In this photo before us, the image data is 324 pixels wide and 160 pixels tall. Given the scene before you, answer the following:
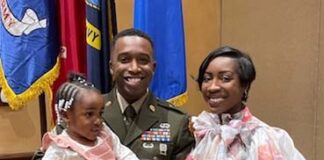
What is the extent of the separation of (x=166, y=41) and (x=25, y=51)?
2.24 ft

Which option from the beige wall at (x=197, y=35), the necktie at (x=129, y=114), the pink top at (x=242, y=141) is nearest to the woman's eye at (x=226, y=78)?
the pink top at (x=242, y=141)

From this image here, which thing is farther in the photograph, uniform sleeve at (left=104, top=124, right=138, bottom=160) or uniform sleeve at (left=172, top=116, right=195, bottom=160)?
uniform sleeve at (left=172, top=116, right=195, bottom=160)

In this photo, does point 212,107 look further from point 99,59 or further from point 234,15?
point 234,15

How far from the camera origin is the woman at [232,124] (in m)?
1.48

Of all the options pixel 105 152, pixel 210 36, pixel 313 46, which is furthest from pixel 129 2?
pixel 105 152

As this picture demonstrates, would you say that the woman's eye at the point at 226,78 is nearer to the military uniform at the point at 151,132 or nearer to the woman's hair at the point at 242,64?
the woman's hair at the point at 242,64

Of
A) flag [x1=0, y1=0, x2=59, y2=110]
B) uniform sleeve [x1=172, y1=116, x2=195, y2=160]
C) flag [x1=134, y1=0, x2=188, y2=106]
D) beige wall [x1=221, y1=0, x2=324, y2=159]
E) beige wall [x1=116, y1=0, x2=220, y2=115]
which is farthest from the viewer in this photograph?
beige wall [x1=116, y1=0, x2=220, y2=115]

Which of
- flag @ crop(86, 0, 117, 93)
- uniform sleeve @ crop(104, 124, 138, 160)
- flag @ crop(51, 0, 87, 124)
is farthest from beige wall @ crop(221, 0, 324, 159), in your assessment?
uniform sleeve @ crop(104, 124, 138, 160)

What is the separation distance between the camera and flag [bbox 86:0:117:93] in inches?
93.5

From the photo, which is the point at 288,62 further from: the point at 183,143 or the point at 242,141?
the point at 242,141

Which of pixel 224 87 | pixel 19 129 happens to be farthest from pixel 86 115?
pixel 19 129

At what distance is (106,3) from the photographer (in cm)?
244

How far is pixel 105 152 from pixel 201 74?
37 cm

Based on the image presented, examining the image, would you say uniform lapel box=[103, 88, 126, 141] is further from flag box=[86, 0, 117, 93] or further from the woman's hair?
flag box=[86, 0, 117, 93]
